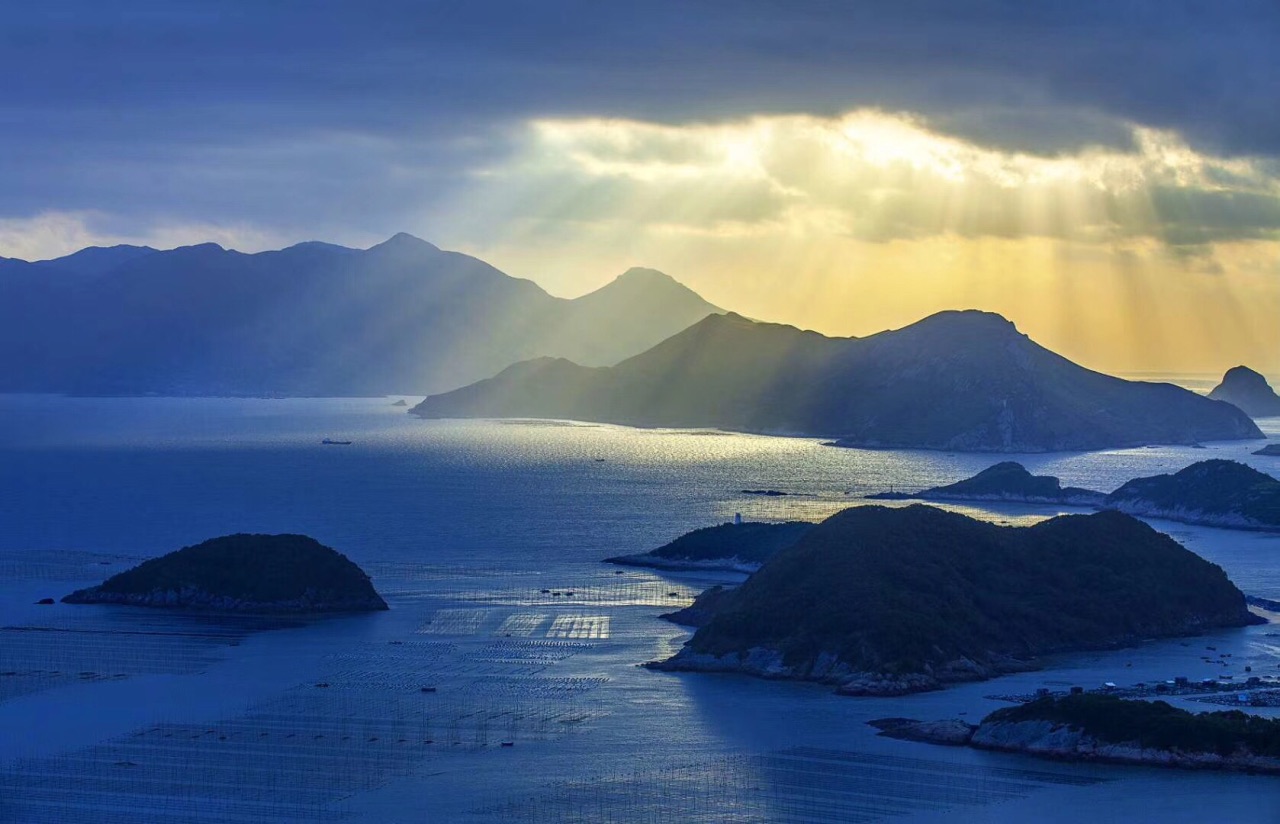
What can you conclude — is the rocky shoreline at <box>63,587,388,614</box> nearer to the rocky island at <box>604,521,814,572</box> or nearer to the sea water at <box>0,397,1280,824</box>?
the sea water at <box>0,397,1280,824</box>

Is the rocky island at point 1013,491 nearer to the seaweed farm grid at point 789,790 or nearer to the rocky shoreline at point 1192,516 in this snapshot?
the rocky shoreline at point 1192,516

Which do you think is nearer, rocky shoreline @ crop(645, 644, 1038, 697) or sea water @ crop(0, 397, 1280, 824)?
sea water @ crop(0, 397, 1280, 824)

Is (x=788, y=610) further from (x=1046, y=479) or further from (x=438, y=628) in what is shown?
(x=1046, y=479)

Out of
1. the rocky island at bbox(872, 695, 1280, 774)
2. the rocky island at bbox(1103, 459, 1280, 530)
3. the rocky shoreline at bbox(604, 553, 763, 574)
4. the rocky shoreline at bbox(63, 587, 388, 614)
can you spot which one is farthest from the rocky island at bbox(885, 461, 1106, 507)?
the rocky island at bbox(872, 695, 1280, 774)

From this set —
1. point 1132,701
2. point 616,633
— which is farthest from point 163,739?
point 1132,701

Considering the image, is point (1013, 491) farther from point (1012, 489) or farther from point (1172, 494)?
point (1172, 494)

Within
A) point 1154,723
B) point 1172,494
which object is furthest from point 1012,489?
point 1154,723

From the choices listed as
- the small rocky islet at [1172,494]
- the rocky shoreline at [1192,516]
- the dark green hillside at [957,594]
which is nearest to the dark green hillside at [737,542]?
the dark green hillside at [957,594]
